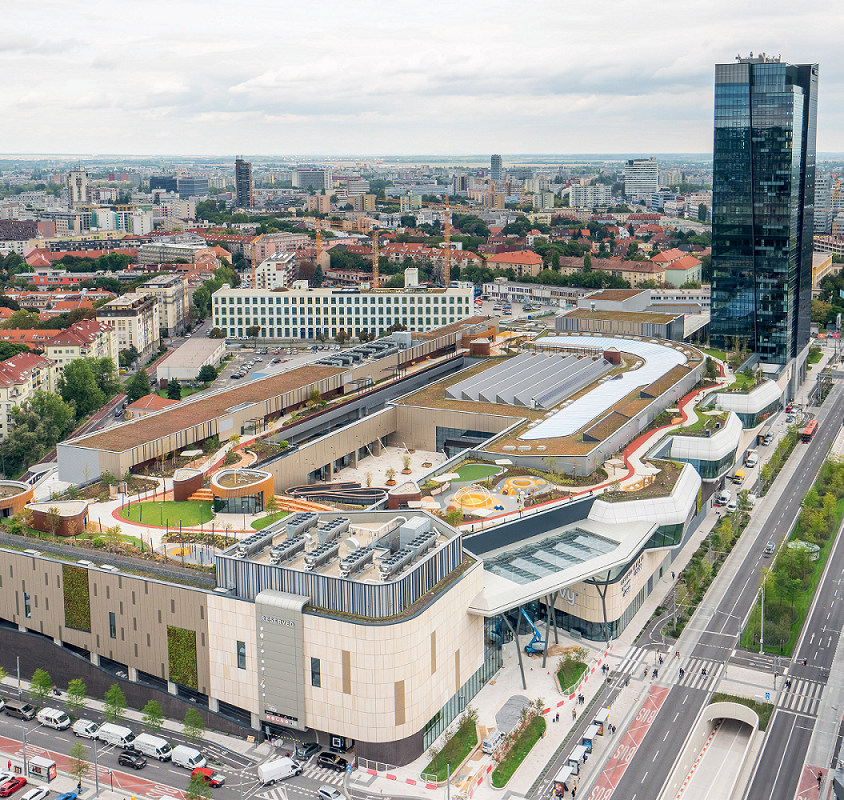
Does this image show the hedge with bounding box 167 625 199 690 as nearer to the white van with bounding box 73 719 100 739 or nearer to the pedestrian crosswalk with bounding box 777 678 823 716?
the white van with bounding box 73 719 100 739

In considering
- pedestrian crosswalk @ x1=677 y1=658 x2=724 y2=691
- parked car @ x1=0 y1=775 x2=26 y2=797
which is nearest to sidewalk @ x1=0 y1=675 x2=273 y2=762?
parked car @ x1=0 y1=775 x2=26 y2=797

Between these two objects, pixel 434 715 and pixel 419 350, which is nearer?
pixel 434 715

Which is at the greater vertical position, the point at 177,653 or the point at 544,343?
the point at 544,343

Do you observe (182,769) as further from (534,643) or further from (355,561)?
(534,643)

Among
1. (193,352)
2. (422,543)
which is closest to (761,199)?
(193,352)

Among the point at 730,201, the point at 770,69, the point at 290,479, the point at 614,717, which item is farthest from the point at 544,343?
the point at 614,717

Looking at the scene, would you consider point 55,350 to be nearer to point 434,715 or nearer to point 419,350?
point 419,350
